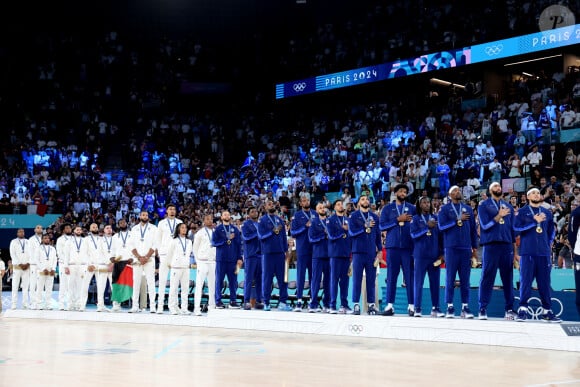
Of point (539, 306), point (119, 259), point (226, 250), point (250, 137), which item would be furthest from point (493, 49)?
point (119, 259)

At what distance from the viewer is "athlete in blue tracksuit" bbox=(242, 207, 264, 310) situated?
605 inches

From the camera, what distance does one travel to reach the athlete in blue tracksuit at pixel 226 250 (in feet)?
51.8

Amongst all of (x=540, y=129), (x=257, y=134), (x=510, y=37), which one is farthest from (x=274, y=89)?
(x=540, y=129)

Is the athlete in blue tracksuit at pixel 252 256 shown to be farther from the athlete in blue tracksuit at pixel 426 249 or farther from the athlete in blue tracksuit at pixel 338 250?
the athlete in blue tracksuit at pixel 426 249

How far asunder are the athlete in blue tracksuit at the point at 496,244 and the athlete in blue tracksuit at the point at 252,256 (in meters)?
4.97

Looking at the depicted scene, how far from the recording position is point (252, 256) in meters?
15.5

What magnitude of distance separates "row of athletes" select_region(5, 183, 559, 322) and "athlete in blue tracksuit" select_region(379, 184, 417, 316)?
2 centimetres

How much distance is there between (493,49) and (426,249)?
570 inches

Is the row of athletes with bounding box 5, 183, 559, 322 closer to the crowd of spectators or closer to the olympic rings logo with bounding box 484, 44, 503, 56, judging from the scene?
the crowd of spectators

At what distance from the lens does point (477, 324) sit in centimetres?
1180

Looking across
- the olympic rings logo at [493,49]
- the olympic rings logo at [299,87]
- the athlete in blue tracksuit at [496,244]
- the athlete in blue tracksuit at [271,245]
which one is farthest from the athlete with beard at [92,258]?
the olympic rings logo at [299,87]

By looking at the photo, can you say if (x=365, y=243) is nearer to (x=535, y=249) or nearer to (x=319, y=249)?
(x=319, y=249)

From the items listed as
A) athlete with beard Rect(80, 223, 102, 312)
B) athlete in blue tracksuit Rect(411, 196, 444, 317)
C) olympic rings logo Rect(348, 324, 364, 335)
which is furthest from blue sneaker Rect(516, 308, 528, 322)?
athlete with beard Rect(80, 223, 102, 312)

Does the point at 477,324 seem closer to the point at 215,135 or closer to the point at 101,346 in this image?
the point at 101,346
